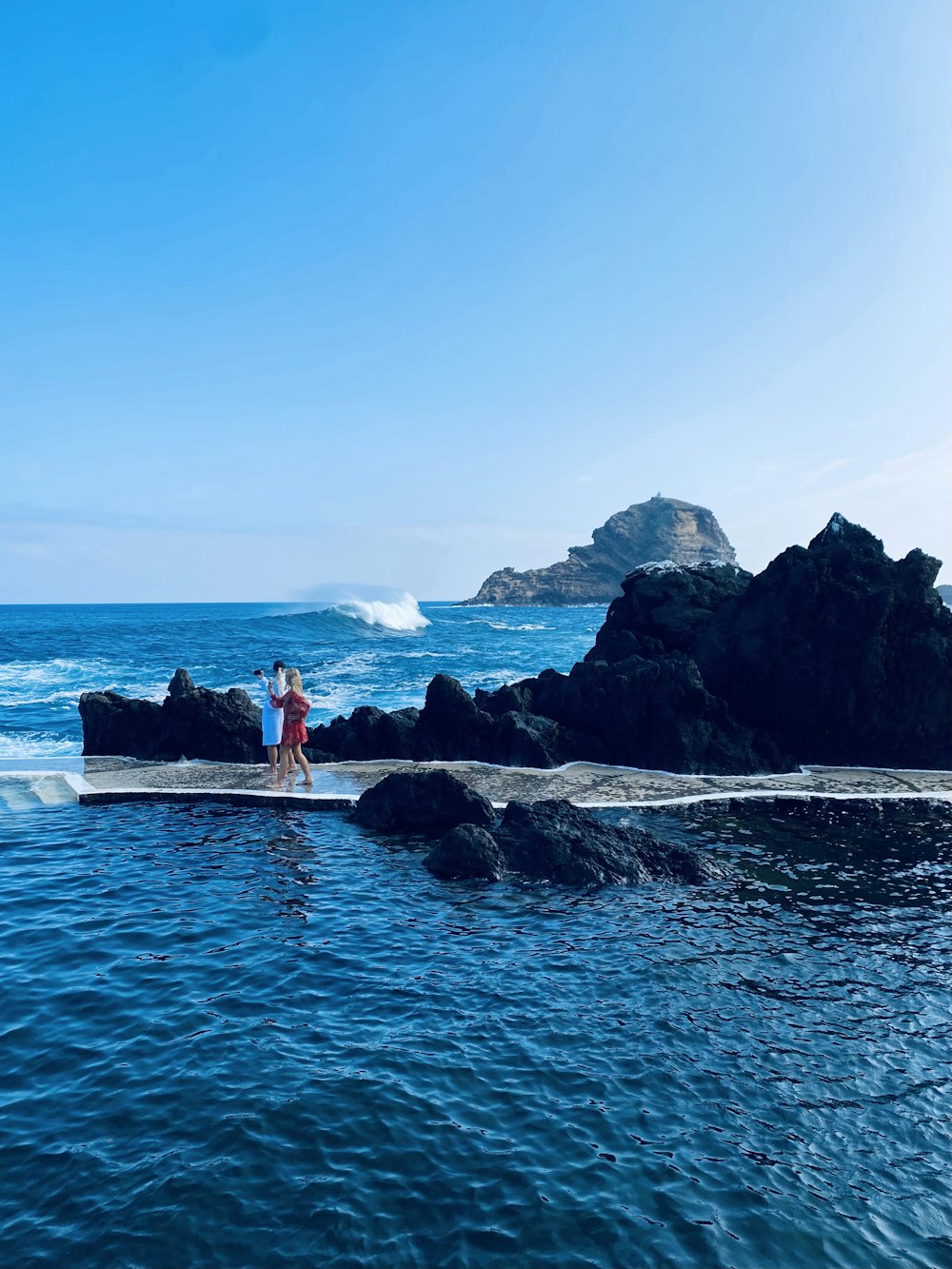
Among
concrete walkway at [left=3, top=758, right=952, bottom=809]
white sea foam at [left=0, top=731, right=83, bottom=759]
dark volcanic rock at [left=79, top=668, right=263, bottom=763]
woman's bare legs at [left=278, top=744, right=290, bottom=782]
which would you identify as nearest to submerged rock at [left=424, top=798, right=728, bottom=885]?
concrete walkway at [left=3, top=758, right=952, bottom=809]

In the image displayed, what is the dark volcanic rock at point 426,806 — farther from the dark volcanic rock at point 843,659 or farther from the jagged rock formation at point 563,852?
the dark volcanic rock at point 843,659

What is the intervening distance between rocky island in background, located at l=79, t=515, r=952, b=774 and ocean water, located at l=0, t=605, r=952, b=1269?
24.1 ft

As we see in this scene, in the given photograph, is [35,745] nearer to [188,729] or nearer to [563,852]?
[188,729]

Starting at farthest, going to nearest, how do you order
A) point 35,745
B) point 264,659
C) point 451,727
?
1. point 264,659
2. point 35,745
3. point 451,727

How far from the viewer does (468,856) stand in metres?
13.8

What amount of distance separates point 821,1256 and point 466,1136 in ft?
9.42

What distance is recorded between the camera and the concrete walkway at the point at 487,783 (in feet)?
59.9

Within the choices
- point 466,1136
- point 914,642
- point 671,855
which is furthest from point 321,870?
point 914,642

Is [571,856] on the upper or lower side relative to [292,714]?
lower

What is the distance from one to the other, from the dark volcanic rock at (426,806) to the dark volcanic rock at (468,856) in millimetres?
2169

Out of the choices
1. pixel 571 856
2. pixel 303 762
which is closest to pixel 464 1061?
pixel 571 856

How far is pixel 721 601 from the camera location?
91.4ft

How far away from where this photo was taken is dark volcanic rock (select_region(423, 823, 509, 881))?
44.9 feet

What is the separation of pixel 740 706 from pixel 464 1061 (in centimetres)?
1800
